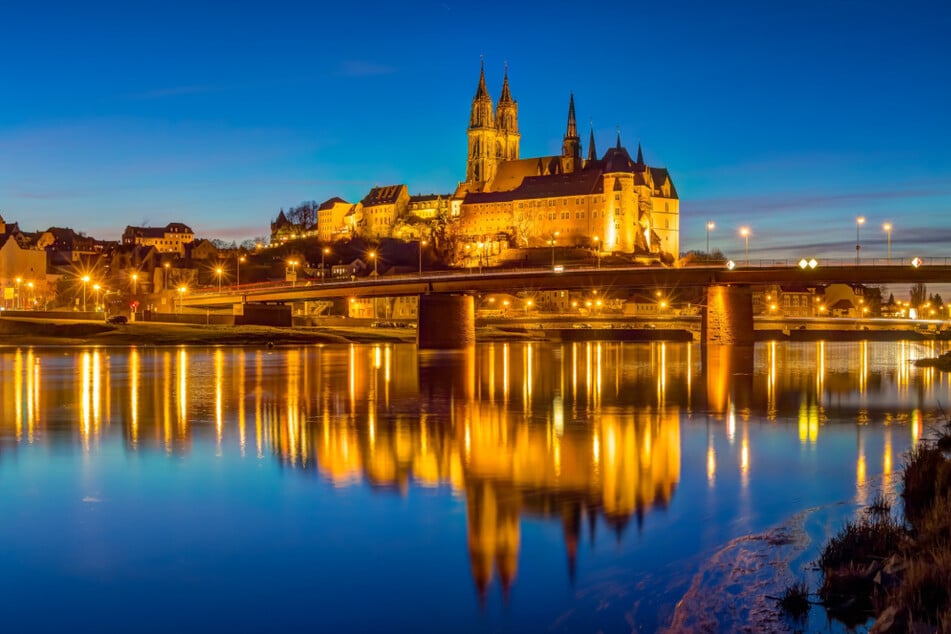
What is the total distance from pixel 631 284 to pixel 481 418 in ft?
202

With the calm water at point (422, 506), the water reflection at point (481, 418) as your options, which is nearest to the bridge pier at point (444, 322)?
the water reflection at point (481, 418)

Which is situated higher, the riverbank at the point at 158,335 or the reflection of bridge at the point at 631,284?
the reflection of bridge at the point at 631,284

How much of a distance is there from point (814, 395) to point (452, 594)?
109 ft

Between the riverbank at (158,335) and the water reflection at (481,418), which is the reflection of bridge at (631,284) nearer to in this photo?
the riverbank at (158,335)

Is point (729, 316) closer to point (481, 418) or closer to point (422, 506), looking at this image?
point (481, 418)

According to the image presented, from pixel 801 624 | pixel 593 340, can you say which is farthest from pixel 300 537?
pixel 593 340

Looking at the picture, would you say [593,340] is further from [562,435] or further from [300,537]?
[300,537]

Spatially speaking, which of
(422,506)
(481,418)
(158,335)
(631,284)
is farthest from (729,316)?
(422,506)

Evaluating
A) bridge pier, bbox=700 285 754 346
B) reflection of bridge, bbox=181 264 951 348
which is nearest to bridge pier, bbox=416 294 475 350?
reflection of bridge, bbox=181 264 951 348

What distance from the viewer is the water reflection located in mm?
18781

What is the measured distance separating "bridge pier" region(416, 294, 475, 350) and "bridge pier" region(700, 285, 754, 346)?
24.4 metres

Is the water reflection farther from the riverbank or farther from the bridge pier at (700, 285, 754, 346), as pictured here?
the bridge pier at (700, 285, 754, 346)

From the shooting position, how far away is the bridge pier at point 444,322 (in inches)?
3844

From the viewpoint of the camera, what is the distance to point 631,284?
300 ft
